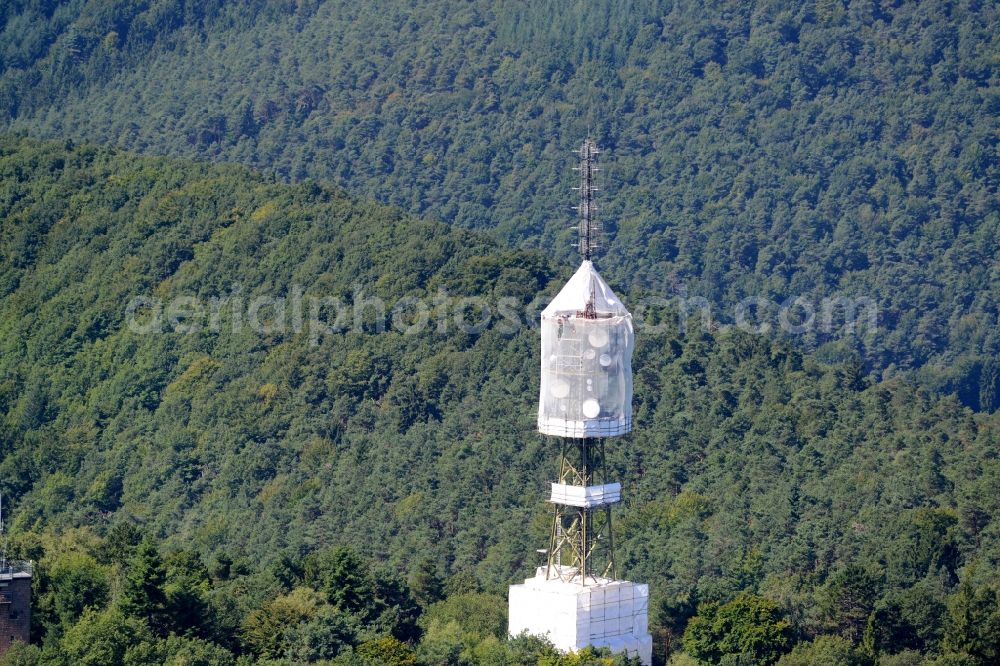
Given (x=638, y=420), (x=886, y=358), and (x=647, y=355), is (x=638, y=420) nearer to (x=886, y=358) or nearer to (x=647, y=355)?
(x=647, y=355)

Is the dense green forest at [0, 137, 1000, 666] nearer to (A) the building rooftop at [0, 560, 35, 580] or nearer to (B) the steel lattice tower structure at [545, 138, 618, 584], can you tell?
(A) the building rooftop at [0, 560, 35, 580]

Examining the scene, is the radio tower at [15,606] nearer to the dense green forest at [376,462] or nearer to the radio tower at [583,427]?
the dense green forest at [376,462]

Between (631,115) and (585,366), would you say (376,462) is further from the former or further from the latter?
(631,115)

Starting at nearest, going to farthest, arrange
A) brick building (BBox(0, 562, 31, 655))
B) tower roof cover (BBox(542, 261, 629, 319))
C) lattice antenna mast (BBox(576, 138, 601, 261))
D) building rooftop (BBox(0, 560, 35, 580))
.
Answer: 1. tower roof cover (BBox(542, 261, 629, 319))
2. lattice antenna mast (BBox(576, 138, 601, 261))
3. building rooftop (BBox(0, 560, 35, 580))
4. brick building (BBox(0, 562, 31, 655))

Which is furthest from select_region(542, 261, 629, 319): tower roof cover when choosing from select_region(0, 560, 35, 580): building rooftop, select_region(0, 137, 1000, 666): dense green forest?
select_region(0, 560, 35, 580): building rooftop

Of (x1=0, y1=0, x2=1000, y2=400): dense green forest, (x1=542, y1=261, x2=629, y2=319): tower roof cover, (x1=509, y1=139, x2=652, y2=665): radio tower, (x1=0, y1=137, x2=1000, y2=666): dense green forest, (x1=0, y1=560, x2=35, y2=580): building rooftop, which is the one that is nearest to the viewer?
(x1=509, y1=139, x2=652, y2=665): radio tower

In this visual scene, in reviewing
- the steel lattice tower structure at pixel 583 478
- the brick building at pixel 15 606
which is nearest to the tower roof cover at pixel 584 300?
the steel lattice tower structure at pixel 583 478
